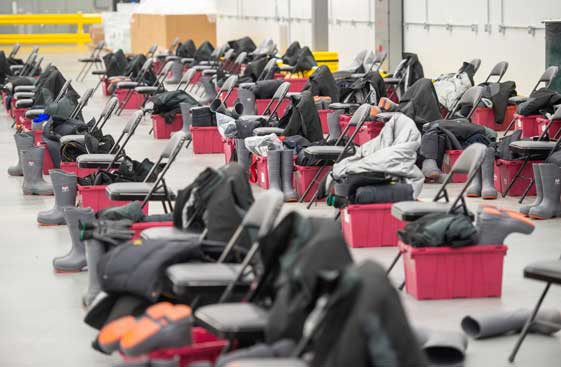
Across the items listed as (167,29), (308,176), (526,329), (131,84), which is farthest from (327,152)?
(167,29)

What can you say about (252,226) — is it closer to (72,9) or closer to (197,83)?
(197,83)

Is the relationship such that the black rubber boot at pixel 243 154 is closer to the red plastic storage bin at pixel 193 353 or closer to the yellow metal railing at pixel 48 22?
the red plastic storage bin at pixel 193 353

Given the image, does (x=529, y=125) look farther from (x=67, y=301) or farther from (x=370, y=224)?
(x=67, y=301)

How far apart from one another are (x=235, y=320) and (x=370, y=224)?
355 cm

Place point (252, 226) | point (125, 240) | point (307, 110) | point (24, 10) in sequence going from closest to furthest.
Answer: point (252, 226)
point (125, 240)
point (307, 110)
point (24, 10)

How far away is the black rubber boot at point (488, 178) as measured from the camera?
9.94 metres

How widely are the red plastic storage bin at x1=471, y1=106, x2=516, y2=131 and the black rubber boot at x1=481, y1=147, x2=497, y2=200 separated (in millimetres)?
4239

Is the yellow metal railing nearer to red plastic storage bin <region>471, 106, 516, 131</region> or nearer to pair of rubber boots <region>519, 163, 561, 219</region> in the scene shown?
red plastic storage bin <region>471, 106, 516, 131</region>

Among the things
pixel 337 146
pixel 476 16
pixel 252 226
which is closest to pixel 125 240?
pixel 252 226

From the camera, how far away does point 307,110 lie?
10.8 m

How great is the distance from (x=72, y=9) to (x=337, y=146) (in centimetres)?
3638

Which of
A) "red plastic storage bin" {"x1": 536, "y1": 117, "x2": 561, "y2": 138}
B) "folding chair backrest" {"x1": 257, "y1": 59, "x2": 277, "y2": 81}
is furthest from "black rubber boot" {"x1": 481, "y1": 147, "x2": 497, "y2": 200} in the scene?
"folding chair backrest" {"x1": 257, "y1": 59, "x2": 277, "y2": 81}

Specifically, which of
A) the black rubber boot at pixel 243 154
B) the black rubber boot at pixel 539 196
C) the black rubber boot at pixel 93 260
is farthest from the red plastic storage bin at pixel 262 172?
the black rubber boot at pixel 93 260

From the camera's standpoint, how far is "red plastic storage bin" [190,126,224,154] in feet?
44.3
